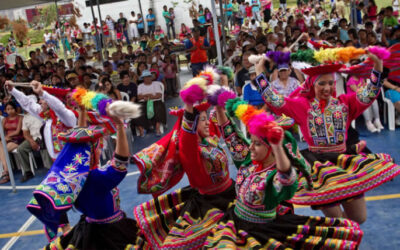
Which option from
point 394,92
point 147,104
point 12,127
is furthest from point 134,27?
point 394,92

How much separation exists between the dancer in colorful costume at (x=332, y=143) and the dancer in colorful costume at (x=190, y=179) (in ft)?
2.51

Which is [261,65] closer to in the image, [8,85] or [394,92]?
[8,85]

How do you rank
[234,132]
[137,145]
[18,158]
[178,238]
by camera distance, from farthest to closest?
[137,145]
[18,158]
[234,132]
[178,238]

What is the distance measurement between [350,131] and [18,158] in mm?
6241

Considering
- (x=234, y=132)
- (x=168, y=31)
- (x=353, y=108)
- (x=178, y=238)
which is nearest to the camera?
(x=178, y=238)

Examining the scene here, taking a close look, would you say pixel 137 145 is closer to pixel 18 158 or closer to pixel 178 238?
pixel 18 158

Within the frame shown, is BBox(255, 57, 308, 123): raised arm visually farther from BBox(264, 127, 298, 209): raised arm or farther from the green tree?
the green tree

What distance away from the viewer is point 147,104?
32.8ft

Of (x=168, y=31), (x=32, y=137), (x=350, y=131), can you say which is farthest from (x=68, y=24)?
(x=350, y=131)

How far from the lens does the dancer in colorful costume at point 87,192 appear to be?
12.0ft

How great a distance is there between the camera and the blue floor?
5141 millimetres

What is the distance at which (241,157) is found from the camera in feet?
13.3

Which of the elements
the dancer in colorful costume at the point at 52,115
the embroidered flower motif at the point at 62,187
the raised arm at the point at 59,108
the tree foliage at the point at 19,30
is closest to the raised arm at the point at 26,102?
the dancer in colorful costume at the point at 52,115

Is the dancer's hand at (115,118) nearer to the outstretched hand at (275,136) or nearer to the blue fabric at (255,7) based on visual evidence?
the outstretched hand at (275,136)
